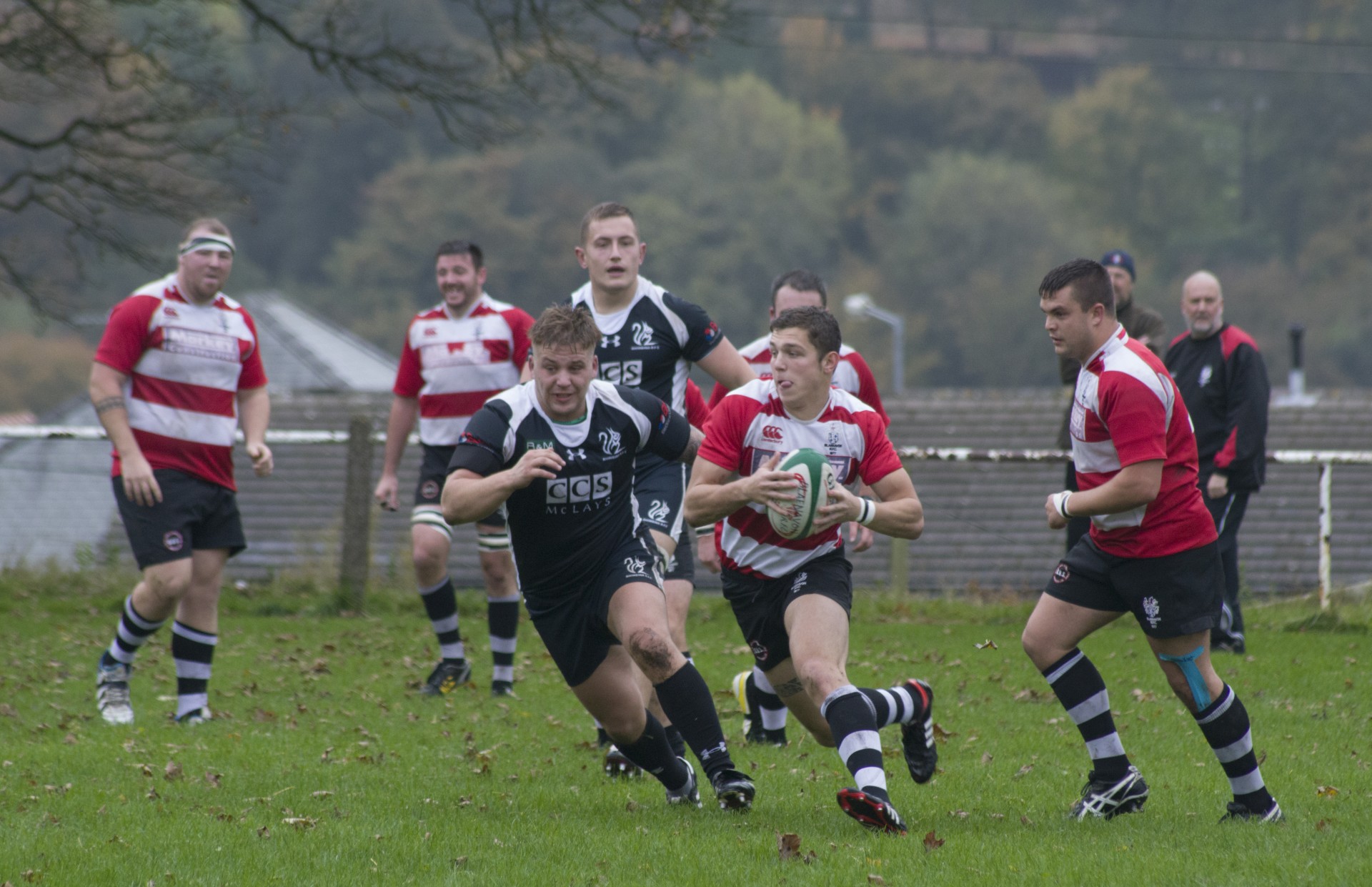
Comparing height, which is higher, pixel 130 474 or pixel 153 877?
pixel 130 474

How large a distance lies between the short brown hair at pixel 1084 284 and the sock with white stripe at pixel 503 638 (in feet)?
14.5

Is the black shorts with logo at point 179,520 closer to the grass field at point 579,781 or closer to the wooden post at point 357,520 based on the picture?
the grass field at point 579,781

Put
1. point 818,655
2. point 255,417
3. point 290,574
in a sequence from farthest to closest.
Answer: point 290,574
point 255,417
point 818,655

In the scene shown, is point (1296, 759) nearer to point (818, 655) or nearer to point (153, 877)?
point (818, 655)

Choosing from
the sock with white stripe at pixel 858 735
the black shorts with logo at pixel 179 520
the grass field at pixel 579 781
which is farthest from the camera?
the black shorts with logo at pixel 179 520

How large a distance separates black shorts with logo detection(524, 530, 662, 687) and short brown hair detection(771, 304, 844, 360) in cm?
111

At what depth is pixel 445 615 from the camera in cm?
936

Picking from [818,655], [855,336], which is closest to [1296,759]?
[818,655]

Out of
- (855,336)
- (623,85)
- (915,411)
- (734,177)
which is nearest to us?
(623,85)

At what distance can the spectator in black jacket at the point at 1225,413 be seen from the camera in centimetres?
980

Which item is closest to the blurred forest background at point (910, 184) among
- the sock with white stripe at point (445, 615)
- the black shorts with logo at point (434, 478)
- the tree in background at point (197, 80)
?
the tree in background at point (197, 80)

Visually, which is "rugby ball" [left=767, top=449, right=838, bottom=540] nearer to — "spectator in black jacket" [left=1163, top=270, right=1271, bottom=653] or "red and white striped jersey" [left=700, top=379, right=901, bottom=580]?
"red and white striped jersey" [left=700, top=379, right=901, bottom=580]

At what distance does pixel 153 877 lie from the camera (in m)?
4.88

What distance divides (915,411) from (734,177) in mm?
52329
